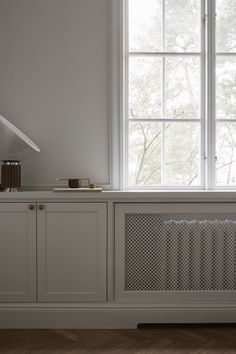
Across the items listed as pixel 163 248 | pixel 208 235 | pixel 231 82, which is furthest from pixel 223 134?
pixel 163 248

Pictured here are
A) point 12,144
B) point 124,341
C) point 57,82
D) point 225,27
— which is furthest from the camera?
point 225,27

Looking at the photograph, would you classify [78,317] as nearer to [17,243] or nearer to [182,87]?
[17,243]

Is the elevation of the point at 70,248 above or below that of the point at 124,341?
above

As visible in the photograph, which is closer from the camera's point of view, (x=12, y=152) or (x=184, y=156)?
(x=12, y=152)

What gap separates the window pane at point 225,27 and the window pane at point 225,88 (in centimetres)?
9

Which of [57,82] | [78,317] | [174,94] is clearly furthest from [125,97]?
[78,317]

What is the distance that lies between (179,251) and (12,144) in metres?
1.30

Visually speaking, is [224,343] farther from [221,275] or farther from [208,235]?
[208,235]

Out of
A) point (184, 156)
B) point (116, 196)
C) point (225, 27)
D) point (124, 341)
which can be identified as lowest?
point (124, 341)

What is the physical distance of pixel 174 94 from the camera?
290 centimetres

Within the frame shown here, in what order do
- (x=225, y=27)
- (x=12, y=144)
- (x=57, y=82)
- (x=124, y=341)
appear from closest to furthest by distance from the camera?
1. (x=124, y=341)
2. (x=12, y=144)
3. (x=57, y=82)
4. (x=225, y=27)

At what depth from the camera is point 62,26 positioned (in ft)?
9.01

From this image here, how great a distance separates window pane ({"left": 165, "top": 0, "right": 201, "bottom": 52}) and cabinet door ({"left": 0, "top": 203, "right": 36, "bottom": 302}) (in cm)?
162

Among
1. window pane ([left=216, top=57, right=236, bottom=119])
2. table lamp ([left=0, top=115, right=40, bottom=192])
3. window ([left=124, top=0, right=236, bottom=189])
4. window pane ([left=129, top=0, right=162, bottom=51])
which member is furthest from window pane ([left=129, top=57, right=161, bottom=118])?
table lamp ([left=0, top=115, right=40, bottom=192])
